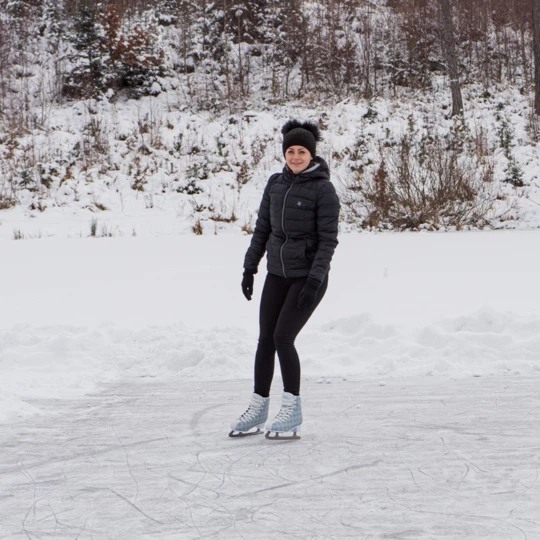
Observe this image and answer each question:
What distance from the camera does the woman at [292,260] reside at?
3.87 m

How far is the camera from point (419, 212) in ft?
46.3

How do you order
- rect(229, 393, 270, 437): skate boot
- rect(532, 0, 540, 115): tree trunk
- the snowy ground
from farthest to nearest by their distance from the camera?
1. rect(532, 0, 540, 115): tree trunk
2. rect(229, 393, 270, 437): skate boot
3. the snowy ground

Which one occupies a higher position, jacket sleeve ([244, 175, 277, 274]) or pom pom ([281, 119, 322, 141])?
pom pom ([281, 119, 322, 141])

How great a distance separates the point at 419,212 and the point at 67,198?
27.4 ft

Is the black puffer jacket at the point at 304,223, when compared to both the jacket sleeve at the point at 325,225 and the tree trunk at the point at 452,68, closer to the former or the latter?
the jacket sleeve at the point at 325,225

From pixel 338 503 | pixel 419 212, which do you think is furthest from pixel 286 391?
pixel 419 212

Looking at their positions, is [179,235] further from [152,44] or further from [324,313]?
[152,44]

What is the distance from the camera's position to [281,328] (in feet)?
12.9

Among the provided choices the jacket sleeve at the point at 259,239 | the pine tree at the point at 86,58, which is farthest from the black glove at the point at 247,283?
the pine tree at the point at 86,58

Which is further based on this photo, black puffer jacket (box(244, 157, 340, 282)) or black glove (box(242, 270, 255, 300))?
black glove (box(242, 270, 255, 300))

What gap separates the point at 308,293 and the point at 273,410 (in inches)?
44.4

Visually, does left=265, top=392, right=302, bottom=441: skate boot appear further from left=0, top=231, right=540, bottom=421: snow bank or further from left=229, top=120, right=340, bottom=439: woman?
left=0, top=231, right=540, bottom=421: snow bank

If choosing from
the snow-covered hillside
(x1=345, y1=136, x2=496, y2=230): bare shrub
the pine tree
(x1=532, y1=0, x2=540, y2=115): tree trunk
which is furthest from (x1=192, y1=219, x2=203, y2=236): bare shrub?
(x1=532, y1=0, x2=540, y2=115): tree trunk

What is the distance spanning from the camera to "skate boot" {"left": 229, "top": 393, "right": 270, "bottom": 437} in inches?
158
